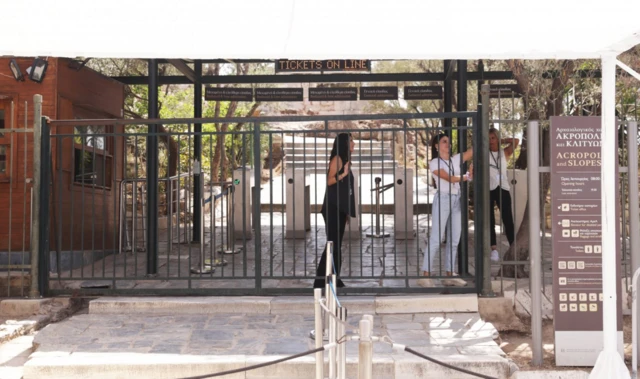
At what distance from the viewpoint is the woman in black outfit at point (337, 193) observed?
832cm

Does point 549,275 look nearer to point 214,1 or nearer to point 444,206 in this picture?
point 444,206

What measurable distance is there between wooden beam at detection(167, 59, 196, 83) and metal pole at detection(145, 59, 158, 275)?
0.78m

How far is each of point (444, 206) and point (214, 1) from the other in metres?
4.75

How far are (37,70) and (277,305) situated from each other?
5167 millimetres

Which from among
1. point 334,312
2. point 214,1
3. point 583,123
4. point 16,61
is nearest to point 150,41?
point 214,1

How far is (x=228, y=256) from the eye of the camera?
39.0 ft

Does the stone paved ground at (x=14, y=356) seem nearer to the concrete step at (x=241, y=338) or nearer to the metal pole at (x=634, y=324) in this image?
the concrete step at (x=241, y=338)

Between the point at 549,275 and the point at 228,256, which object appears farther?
the point at 228,256

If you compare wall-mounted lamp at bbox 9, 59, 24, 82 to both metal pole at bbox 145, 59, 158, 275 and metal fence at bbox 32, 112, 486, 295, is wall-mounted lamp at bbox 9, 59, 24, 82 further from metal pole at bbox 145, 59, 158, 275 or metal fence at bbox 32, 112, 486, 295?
metal pole at bbox 145, 59, 158, 275

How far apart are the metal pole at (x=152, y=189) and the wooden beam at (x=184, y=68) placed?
0.78 meters

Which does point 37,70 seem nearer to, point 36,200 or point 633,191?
point 36,200

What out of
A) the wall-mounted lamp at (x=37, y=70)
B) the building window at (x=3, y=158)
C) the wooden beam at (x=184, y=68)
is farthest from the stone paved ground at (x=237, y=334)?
the wooden beam at (x=184, y=68)

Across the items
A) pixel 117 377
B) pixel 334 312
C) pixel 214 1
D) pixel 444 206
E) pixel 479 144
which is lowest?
pixel 117 377

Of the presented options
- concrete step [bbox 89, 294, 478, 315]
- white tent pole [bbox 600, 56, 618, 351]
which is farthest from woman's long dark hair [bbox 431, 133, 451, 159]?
white tent pole [bbox 600, 56, 618, 351]
